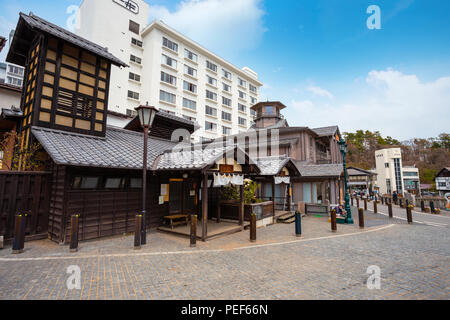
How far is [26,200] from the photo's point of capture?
8.16 meters

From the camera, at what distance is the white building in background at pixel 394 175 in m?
44.7

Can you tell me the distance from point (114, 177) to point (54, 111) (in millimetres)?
4351

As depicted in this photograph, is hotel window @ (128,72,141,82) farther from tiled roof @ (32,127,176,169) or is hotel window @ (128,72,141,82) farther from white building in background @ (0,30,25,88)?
white building in background @ (0,30,25,88)

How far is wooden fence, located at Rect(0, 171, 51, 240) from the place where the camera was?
7.62 meters

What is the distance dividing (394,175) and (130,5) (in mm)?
59387

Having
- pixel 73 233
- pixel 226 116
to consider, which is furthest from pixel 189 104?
pixel 73 233

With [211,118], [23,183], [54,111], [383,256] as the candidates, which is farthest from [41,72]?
[211,118]

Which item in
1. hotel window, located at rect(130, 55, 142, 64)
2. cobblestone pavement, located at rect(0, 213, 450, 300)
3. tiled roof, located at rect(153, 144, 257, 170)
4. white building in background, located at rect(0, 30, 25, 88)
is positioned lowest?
cobblestone pavement, located at rect(0, 213, 450, 300)

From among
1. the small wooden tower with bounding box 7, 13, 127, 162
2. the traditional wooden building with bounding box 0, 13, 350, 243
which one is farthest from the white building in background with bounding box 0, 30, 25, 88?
the small wooden tower with bounding box 7, 13, 127, 162

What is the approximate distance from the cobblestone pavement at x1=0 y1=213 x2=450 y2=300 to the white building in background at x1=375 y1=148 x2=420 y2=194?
45307mm

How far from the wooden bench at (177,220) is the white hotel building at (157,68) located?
1559 centimetres

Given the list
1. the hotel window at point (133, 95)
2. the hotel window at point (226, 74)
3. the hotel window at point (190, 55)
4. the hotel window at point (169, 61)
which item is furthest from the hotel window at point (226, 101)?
the hotel window at point (133, 95)

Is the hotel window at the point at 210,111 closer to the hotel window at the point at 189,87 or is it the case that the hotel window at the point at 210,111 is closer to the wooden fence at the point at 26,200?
the hotel window at the point at 189,87

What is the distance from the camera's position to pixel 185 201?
11.8 metres
